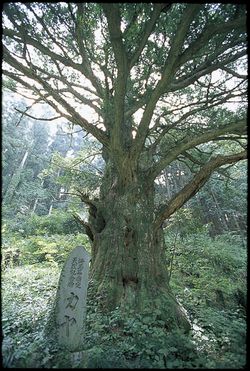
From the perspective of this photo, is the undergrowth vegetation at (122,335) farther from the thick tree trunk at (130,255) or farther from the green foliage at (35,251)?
the green foliage at (35,251)

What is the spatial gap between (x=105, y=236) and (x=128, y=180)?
3.79 ft

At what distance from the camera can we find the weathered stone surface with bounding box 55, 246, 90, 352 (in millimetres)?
2912

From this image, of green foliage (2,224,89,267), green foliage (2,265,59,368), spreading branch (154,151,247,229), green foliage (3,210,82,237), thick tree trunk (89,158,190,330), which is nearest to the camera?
green foliage (2,265,59,368)

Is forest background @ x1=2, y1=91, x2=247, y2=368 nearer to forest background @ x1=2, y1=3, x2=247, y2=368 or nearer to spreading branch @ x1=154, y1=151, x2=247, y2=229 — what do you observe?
forest background @ x1=2, y1=3, x2=247, y2=368

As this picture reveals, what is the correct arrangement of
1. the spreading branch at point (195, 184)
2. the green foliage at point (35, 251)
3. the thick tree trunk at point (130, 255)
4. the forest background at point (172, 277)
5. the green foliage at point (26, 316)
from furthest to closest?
the green foliage at point (35, 251) < the spreading branch at point (195, 184) < the thick tree trunk at point (130, 255) < the forest background at point (172, 277) < the green foliage at point (26, 316)

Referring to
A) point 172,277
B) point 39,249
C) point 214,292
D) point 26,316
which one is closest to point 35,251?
point 39,249

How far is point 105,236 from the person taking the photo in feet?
14.8

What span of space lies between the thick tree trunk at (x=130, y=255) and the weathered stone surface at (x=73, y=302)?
68 cm

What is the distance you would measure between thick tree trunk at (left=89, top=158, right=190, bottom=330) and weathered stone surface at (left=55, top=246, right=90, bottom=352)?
0.68 meters

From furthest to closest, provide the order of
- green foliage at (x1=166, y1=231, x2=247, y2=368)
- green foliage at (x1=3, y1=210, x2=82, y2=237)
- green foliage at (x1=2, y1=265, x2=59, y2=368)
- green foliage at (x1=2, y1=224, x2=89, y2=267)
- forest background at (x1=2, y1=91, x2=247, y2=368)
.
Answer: green foliage at (x1=3, y1=210, x2=82, y2=237) → green foliage at (x1=2, y1=224, x2=89, y2=267) → green foliage at (x1=166, y1=231, x2=247, y2=368) → forest background at (x1=2, y1=91, x2=247, y2=368) → green foliage at (x1=2, y1=265, x2=59, y2=368)

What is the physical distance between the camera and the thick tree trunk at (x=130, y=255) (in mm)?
3771

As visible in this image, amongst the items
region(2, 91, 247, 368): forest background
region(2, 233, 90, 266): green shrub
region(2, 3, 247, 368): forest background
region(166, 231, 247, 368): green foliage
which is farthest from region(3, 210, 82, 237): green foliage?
region(2, 3, 247, 368): forest background

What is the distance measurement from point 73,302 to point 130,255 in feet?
4.26

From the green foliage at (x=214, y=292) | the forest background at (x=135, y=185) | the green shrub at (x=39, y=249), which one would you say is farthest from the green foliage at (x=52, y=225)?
the forest background at (x=135, y=185)
